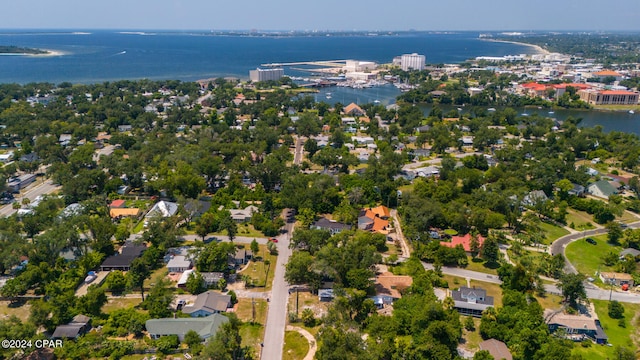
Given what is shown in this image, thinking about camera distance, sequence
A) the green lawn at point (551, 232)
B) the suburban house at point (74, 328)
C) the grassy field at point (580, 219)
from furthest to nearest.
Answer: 1. the grassy field at point (580, 219)
2. the green lawn at point (551, 232)
3. the suburban house at point (74, 328)

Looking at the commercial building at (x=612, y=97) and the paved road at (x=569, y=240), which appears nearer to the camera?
the paved road at (x=569, y=240)

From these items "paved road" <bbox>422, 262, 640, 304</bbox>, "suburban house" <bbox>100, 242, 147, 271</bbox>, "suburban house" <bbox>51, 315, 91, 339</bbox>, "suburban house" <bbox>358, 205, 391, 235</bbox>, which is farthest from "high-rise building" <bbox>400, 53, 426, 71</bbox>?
"suburban house" <bbox>51, 315, 91, 339</bbox>

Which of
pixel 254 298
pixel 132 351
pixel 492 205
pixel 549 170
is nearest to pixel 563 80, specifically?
pixel 549 170

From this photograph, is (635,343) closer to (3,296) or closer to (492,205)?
(492,205)

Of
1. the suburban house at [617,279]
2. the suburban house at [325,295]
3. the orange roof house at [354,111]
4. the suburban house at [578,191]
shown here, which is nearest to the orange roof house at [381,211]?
the suburban house at [325,295]

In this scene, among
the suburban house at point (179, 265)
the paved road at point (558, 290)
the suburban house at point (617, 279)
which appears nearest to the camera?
the paved road at point (558, 290)

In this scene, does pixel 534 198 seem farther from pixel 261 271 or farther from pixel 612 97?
pixel 612 97

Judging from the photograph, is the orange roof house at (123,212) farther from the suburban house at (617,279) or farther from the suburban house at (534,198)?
the suburban house at (617,279)

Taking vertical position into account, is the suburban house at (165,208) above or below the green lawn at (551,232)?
above
